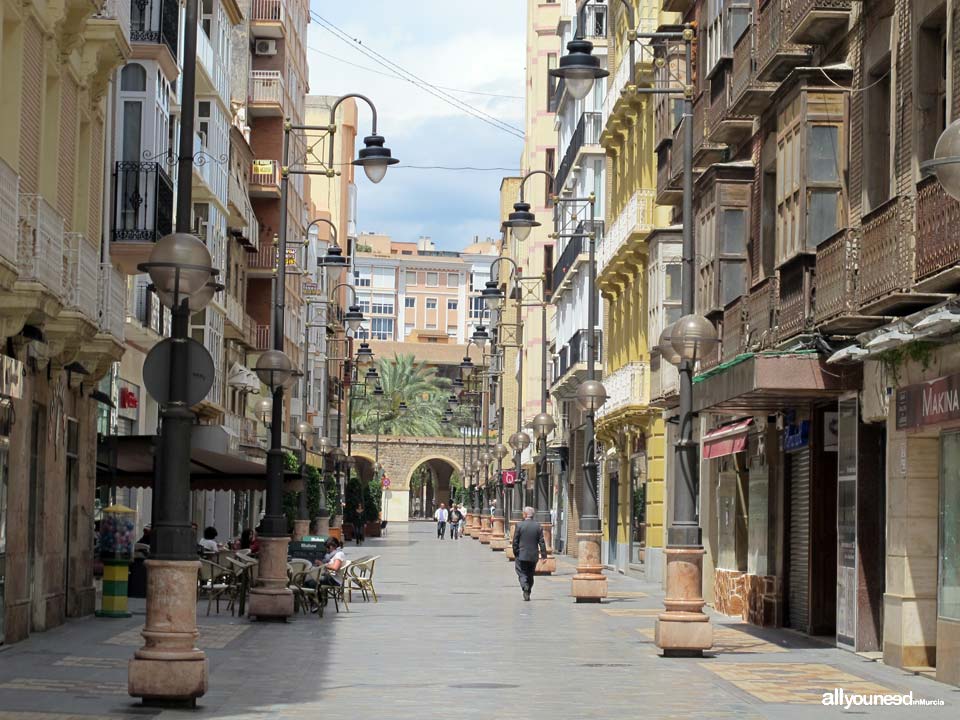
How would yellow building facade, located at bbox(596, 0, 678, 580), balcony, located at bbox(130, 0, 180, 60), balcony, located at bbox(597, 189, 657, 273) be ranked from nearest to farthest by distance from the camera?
balcony, located at bbox(130, 0, 180, 60), yellow building facade, located at bbox(596, 0, 678, 580), balcony, located at bbox(597, 189, 657, 273)

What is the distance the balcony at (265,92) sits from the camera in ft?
221

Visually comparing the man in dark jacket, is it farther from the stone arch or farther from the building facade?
the stone arch

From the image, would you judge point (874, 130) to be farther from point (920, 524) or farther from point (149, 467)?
point (149, 467)

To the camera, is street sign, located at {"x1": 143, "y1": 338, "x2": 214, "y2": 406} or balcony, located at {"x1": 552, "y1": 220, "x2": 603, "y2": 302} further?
balcony, located at {"x1": 552, "y1": 220, "x2": 603, "y2": 302}

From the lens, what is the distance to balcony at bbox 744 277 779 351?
78.1ft

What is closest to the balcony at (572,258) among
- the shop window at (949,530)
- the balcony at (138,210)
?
the balcony at (138,210)

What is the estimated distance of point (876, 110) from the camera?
67.9 ft

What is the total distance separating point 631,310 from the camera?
4491cm

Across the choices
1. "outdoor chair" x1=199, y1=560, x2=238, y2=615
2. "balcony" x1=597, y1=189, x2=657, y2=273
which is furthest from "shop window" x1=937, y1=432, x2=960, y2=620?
"balcony" x1=597, y1=189, x2=657, y2=273

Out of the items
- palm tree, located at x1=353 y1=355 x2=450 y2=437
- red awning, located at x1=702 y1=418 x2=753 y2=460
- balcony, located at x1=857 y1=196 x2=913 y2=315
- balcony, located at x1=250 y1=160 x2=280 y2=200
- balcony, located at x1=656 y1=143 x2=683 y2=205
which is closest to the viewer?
balcony, located at x1=857 y1=196 x2=913 y2=315

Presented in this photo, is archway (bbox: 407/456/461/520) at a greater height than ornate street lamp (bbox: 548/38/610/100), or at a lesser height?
lesser

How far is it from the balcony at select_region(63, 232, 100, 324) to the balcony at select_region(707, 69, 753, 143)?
9.38 metres

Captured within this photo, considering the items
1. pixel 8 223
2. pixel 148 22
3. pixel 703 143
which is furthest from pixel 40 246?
pixel 148 22

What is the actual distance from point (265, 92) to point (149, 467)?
1537 inches
